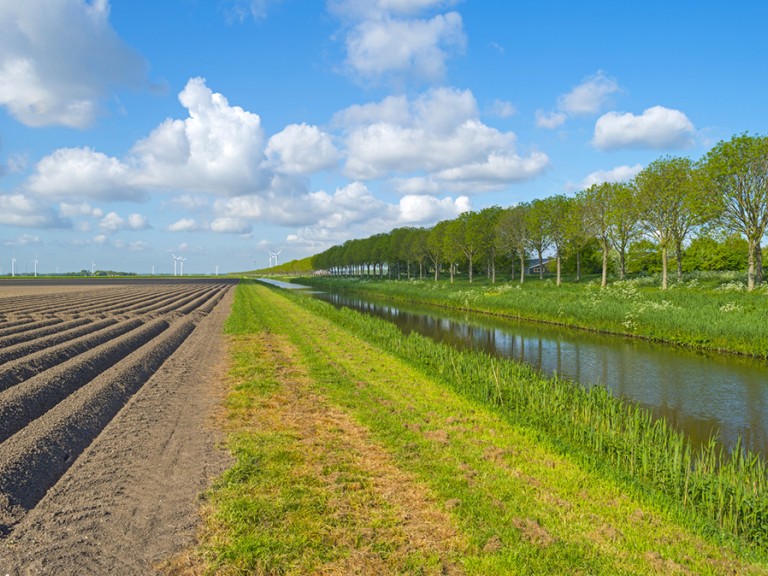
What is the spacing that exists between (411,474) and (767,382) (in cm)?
1803

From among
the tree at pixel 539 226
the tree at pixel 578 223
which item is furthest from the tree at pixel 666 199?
the tree at pixel 539 226

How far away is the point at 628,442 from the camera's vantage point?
10195mm

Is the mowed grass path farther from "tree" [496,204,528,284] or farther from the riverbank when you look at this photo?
"tree" [496,204,528,284]

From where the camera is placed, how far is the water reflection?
46.9ft

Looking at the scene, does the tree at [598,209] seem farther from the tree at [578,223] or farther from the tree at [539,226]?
the tree at [539,226]

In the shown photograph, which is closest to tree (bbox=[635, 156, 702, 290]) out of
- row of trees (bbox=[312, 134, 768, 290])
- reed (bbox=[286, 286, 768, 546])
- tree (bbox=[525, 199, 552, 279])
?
row of trees (bbox=[312, 134, 768, 290])

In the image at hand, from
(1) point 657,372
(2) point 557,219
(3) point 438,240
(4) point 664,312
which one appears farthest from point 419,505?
(3) point 438,240

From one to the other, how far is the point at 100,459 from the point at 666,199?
5460cm

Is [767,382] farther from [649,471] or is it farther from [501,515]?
[501,515]

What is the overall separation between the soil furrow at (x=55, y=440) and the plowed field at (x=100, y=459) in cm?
3

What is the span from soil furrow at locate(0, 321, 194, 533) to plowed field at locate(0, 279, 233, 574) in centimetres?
3

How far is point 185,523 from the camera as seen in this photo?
23.7ft

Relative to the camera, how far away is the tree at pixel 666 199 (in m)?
47.5

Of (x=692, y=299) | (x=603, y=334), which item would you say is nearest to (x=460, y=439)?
(x=603, y=334)
